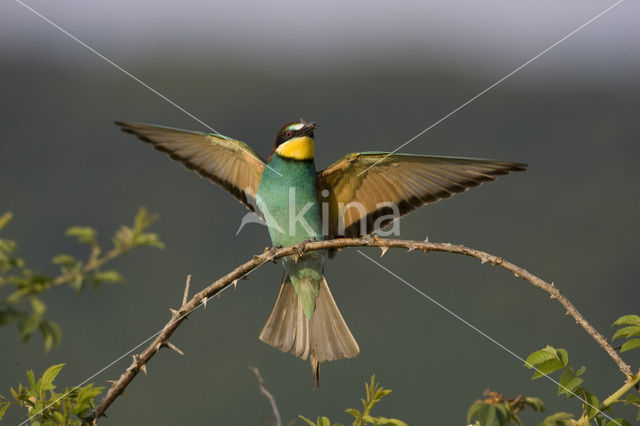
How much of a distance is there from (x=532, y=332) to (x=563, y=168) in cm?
1579

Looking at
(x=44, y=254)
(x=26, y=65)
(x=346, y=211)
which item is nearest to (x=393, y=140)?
(x=44, y=254)

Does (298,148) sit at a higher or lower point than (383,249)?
higher

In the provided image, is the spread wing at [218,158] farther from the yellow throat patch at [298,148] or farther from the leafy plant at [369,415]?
the leafy plant at [369,415]

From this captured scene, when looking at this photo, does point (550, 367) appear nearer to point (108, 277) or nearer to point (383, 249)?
point (383, 249)

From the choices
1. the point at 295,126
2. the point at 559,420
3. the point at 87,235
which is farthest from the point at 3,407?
the point at 295,126

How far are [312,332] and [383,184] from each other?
0.77 metres

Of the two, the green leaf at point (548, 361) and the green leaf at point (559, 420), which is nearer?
the green leaf at point (559, 420)

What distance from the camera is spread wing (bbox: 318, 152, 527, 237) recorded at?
343 centimetres

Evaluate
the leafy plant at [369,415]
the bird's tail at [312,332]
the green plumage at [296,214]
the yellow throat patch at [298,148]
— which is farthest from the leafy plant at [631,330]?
the yellow throat patch at [298,148]

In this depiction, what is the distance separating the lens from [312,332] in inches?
143

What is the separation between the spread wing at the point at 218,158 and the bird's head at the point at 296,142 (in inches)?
5.8

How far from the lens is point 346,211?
3.87 m

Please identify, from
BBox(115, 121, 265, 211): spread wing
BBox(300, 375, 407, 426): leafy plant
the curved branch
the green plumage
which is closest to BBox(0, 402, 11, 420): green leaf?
the curved branch

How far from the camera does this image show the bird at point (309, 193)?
3.56 meters
